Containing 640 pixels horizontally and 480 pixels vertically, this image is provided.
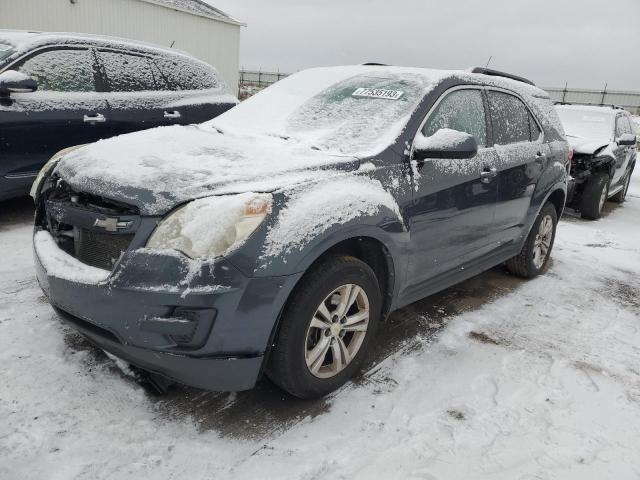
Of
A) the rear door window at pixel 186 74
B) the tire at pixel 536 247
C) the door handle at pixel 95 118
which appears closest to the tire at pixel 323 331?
the tire at pixel 536 247

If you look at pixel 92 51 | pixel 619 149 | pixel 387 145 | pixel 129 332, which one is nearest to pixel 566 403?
pixel 387 145

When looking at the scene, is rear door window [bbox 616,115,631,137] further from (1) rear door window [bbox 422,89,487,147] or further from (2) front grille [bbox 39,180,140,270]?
(2) front grille [bbox 39,180,140,270]

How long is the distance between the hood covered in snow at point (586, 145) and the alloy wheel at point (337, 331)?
6.38m

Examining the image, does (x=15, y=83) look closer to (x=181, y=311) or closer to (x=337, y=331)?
(x=181, y=311)

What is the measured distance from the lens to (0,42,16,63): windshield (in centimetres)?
455

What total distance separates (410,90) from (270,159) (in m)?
1.10

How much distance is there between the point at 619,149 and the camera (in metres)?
8.29

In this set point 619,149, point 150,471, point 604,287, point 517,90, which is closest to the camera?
point 150,471

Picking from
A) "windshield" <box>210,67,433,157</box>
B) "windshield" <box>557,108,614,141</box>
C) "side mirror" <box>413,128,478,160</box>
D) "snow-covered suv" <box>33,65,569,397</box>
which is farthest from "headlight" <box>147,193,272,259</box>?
"windshield" <box>557,108,614,141</box>

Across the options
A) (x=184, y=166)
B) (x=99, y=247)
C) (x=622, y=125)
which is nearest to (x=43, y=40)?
(x=184, y=166)

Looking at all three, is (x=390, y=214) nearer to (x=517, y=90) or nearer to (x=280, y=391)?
(x=280, y=391)

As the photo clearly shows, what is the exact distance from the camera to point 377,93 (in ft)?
10.6

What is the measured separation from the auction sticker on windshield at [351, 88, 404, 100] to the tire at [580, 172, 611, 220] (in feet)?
18.6

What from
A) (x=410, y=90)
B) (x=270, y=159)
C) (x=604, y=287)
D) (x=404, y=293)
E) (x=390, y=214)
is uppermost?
(x=410, y=90)
